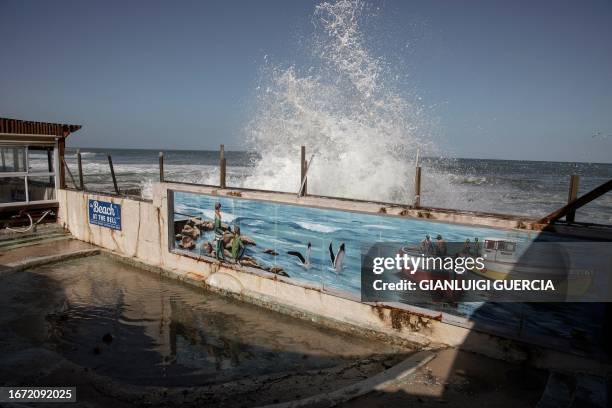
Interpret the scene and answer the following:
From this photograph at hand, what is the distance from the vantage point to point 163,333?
7.16m

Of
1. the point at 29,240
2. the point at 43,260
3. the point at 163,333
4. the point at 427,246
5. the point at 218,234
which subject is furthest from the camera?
the point at 29,240

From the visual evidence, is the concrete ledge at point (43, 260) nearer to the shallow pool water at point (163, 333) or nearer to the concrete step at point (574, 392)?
the shallow pool water at point (163, 333)

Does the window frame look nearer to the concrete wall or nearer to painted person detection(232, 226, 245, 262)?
the concrete wall

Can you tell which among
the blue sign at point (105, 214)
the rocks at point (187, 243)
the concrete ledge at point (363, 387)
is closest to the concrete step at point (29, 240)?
the blue sign at point (105, 214)

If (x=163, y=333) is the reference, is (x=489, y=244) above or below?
above

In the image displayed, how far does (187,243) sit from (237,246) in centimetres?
181

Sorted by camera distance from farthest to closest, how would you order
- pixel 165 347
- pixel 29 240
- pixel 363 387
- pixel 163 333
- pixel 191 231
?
pixel 29 240 < pixel 191 231 < pixel 163 333 < pixel 165 347 < pixel 363 387

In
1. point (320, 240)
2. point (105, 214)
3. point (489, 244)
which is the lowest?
point (105, 214)

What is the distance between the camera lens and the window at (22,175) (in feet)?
42.6

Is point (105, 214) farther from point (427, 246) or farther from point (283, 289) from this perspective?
point (427, 246)

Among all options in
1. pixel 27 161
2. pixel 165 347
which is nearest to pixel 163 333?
pixel 165 347

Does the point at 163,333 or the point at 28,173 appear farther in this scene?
the point at 28,173

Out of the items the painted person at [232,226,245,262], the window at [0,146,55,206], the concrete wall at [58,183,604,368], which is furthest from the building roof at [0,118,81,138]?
the painted person at [232,226,245,262]

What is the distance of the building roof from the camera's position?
12.0 m
